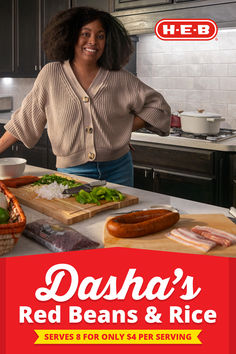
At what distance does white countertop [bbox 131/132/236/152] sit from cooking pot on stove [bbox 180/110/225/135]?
0.14 m

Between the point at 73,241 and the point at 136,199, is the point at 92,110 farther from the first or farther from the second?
the point at 73,241

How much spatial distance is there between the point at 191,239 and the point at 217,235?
3.2 inches

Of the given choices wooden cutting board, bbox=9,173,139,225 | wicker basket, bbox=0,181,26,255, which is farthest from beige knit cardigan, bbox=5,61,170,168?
wicker basket, bbox=0,181,26,255

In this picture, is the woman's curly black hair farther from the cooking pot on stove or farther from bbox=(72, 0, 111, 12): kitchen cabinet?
bbox=(72, 0, 111, 12): kitchen cabinet

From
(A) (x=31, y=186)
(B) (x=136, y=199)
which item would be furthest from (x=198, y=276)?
(A) (x=31, y=186)

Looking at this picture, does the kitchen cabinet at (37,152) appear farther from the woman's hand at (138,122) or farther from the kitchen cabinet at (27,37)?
the woman's hand at (138,122)

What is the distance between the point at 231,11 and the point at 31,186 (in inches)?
81.6

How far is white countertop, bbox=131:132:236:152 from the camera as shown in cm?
306

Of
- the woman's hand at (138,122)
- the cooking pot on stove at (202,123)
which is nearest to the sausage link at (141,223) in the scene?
the woman's hand at (138,122)

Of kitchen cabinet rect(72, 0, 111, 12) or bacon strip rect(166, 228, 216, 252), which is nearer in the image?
bacon strip rect(166, 228, 216, 252)

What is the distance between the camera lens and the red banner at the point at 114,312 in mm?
1121

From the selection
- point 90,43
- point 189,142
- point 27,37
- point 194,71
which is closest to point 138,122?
point 90,43

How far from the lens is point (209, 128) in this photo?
10.8ft

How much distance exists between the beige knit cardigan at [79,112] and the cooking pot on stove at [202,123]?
1126 millimetres
